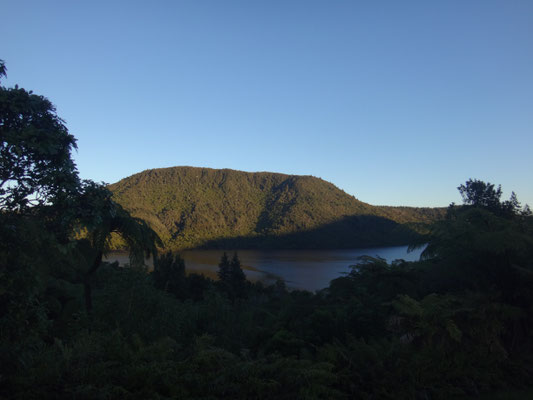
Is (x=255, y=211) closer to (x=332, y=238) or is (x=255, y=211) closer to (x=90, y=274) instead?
(x=332, y=238)

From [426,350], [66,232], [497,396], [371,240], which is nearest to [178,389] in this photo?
[66,232]

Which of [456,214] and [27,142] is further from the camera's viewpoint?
[456,214]

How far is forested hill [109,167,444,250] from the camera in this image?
116125mm

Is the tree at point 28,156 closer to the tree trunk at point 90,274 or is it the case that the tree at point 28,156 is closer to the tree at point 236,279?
the tree trunk at point 90,274

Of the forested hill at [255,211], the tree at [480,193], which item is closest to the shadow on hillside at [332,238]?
the forested hill at [255,211]

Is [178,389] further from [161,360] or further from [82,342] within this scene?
[82,342]

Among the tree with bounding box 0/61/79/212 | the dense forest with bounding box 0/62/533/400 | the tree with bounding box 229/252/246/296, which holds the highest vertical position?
the tree with bounding box 0/61/79/212

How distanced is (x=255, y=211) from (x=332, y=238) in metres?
52.5

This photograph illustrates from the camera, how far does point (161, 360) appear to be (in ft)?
12.2

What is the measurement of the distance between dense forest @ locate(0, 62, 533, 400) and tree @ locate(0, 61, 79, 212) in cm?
1

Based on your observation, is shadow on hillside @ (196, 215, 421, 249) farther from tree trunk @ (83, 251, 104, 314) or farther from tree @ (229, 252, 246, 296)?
tree trunk @ (83, 251, 104, 314)

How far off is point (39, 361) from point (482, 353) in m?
5.63

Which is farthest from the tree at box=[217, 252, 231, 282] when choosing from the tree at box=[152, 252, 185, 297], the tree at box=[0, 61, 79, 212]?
the tree at box=[0, 61, 79, 212]

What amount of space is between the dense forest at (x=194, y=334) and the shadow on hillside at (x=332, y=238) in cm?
10638
